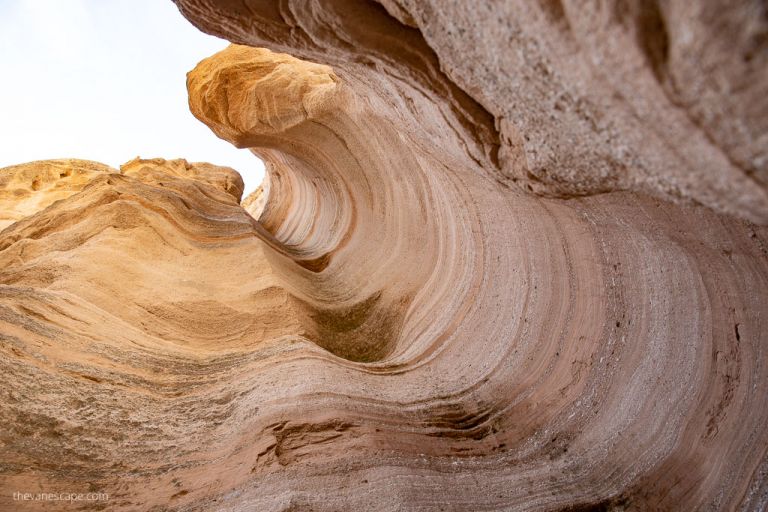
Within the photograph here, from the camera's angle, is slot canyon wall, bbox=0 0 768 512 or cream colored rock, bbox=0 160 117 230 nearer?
slot canyon wall, bbox=0 0 768 512

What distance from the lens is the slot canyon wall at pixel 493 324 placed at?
5.46 feet

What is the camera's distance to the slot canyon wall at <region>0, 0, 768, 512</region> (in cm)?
166

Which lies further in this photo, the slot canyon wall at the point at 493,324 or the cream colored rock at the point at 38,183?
the cream colored rock at the point at 38,183

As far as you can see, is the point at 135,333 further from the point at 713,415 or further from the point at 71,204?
the point at 713,415

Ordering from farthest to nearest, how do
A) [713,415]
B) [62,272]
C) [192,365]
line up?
[62,272]
[192,365]
[713,415]

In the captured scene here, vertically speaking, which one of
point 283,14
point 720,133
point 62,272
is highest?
point 720,133

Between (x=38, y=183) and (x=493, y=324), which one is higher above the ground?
(x=493, y=324)

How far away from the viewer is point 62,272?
484 cm

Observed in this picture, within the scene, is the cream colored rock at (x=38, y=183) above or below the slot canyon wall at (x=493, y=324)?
below

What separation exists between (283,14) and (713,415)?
3929 millimetres

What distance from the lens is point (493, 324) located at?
169 inches

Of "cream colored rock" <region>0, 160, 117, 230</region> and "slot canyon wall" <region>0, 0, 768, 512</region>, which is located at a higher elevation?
"slot canyon wall" <region>0, 0, 768, 512</region>

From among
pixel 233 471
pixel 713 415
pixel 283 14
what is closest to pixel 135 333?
pixel 233 471

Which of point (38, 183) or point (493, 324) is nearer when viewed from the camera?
point (493, 324)
